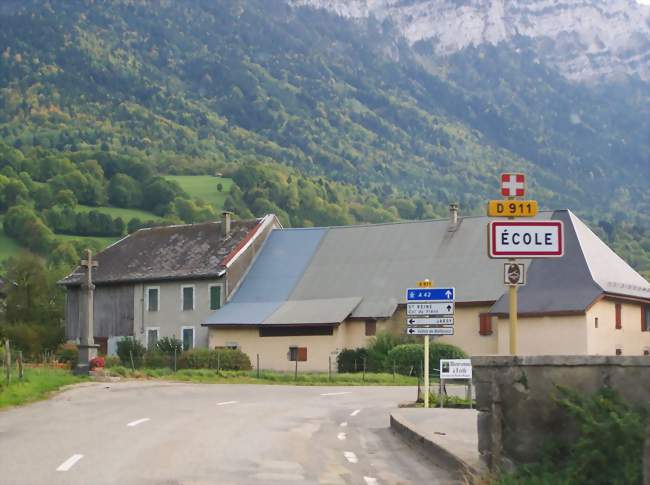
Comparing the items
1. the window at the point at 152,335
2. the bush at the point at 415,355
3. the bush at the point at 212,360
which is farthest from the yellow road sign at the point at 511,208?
the window at the point at 152,335

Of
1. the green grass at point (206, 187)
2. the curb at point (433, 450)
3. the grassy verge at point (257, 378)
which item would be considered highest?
the green grass at point (206, 187)

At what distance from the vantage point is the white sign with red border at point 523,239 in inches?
635

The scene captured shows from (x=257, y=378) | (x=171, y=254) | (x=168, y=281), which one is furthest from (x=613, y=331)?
(x=171, y=254)

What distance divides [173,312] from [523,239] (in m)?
51.2

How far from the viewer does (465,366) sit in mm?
32031

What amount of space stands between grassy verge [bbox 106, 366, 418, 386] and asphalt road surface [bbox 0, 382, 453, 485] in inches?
506

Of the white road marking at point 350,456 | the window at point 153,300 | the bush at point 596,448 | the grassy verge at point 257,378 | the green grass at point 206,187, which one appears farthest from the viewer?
the green grass at point 206,187

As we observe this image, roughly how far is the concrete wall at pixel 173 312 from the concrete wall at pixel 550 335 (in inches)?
697

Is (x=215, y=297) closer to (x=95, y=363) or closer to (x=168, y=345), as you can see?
(x=168, y=345)

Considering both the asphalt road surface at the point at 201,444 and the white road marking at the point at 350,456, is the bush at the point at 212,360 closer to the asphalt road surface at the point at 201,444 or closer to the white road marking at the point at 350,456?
the asphalt road surface at the point at 201,444

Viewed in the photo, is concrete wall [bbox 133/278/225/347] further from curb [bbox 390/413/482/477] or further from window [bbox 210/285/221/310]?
curb [bbox 390/413/482/477]

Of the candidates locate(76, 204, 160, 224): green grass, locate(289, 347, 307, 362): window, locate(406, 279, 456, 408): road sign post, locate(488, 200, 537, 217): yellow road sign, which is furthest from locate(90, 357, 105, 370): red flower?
locate(76, 204, 160, 224): green grass

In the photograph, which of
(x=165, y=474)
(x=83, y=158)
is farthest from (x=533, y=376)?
(x=83, y=158)

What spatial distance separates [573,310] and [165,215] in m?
86.6
